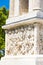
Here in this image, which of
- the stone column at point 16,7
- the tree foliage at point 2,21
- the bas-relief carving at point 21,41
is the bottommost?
the tree foliage at point 2,21

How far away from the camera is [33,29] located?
14.4m

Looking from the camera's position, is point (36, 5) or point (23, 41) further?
point (23, 41)

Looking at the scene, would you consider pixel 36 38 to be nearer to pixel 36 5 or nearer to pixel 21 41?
pixel 21 41

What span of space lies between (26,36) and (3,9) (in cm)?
1539

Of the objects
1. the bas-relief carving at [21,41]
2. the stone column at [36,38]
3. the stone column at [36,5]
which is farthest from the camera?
the stone column at [36,5]

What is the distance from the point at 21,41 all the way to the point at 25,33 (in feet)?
1.44

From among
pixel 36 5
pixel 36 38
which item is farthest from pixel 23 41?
pixel 36 5

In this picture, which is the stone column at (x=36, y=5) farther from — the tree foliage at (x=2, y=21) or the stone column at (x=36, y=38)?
the tree foliage at (x=2, y=21)

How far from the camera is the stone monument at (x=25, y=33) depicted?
14.2m

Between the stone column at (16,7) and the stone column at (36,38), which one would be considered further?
the stone column at (16,7)

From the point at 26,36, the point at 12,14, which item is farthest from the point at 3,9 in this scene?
the point at 26,36

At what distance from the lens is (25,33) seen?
14.9 m

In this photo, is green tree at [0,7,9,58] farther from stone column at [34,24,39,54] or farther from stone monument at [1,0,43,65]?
stone column at [34,24,39,54]

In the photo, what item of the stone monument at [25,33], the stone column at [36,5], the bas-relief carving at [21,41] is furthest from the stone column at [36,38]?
the stone column at [36,5]
